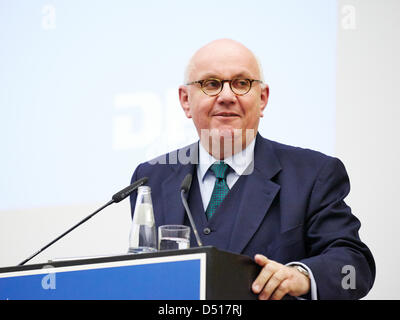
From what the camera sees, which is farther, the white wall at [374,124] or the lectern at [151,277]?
the white wall at [374,124]

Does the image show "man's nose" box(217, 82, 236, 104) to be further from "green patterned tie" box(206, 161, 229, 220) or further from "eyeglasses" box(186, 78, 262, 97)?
"green patterned tie" box(206, 161, 229, 220)

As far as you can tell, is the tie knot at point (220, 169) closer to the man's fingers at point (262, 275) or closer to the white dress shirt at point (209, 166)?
the white dress shirt at point (209, 166)

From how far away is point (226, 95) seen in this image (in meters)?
2.11

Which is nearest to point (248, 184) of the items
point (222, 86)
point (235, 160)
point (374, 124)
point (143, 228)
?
point (235, 160)

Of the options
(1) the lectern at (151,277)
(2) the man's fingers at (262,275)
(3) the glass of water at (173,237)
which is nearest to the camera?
(1) the lectern at (151,277)

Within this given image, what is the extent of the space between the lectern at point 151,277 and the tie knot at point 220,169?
2.58ft

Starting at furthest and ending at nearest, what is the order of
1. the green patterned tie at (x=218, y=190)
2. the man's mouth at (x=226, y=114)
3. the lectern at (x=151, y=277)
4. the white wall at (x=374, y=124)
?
the white wall at (x=374, y=124) → the man's mouth at (x=226, y=114) → the green patterned tie at (x=218, y=190) → the lectern at (x=151, y=277)

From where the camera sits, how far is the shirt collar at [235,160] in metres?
2.12

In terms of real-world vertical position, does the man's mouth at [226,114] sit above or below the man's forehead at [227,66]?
below

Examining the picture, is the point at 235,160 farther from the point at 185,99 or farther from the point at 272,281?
the point at 272,281

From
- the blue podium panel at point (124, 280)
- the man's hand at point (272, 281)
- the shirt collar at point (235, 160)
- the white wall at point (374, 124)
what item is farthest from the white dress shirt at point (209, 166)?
the white wall at point (374, 124)

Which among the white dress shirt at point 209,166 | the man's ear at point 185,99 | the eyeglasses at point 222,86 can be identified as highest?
the eyeglasses at point 222,86

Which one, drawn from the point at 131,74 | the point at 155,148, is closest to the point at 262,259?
the point at 155,148

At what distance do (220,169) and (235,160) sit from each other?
3.3 inches
